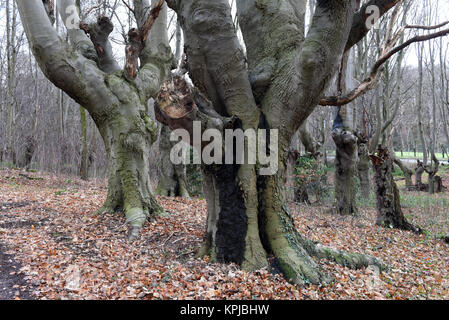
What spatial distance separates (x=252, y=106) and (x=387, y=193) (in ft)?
14.8

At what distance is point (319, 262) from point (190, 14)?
Answer: 3.17m

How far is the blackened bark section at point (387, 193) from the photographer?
615 cm

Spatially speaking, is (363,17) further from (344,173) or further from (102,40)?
(344,173)

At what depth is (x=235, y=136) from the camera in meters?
3.09

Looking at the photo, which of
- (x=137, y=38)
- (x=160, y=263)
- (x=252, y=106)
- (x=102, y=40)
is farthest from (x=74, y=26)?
(x=160, y=263)

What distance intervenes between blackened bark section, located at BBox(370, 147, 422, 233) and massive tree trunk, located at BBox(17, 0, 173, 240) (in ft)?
15.3

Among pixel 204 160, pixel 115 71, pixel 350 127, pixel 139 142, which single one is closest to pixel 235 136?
pixel 204 160

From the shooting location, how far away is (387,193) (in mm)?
6191

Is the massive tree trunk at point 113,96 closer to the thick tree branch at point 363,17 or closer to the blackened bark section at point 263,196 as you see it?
the blackened bark section at point 263,196

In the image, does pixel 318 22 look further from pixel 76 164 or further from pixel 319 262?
pixel 76 164

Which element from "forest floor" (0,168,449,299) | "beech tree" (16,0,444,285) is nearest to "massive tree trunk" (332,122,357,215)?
"forest floor" (0,168,449,299)

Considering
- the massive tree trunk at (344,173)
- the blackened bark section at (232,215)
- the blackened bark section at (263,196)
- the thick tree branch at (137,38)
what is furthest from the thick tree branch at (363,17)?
the massive tree trunk at (344,173)

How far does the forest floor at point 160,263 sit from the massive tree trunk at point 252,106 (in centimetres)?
28

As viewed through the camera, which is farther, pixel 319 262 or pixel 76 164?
pixel 76 164
